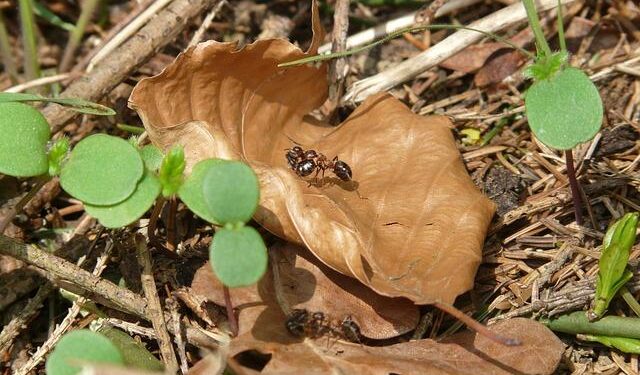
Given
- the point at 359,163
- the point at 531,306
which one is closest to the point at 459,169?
the point at 359,163

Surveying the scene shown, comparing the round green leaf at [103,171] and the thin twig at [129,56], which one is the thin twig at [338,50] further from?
the round green leaf at [103,171]

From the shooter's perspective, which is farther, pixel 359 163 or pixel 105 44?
pixel 105 44

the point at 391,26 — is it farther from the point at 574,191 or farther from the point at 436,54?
the point at 574,191

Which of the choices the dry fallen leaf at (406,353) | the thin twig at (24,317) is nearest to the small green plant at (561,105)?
the dry fallen leaf at (406,353)

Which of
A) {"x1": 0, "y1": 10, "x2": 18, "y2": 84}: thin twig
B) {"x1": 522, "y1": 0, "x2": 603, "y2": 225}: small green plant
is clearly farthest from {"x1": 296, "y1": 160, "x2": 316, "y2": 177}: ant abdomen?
{"x1": 0, "y1": 10, "x2": 18, "y2": 84}: thin twig

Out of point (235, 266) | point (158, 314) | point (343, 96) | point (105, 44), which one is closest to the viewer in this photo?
point (235, 266)

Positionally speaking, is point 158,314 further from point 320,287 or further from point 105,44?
point 105,44
